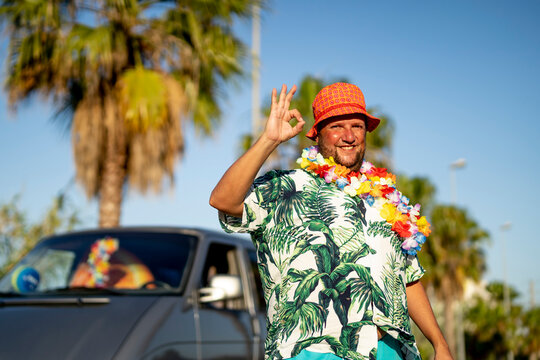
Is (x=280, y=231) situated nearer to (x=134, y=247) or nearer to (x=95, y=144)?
(x=134, y=247)

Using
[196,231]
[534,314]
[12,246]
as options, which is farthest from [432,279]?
[196,231]

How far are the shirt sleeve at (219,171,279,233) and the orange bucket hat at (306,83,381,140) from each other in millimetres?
476

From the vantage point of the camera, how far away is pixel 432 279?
31.2 metres

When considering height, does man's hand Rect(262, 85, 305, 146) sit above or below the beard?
above

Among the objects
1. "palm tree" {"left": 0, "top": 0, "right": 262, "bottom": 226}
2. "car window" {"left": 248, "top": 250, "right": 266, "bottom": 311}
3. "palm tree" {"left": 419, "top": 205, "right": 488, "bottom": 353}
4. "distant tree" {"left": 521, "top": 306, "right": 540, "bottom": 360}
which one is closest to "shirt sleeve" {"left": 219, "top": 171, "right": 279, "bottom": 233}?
"car window" {"left": 248, "top": 250, "right": 266, "bottom": 311}

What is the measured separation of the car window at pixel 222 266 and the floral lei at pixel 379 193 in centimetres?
173

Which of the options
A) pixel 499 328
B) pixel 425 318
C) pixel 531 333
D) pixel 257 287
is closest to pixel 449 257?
pixel 499 328

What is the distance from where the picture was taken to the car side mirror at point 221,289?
154 inches

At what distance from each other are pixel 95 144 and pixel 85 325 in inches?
293

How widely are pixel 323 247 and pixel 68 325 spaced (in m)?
1.71

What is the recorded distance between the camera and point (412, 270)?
283cm

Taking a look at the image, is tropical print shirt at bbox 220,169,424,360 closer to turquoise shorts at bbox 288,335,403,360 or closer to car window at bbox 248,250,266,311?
turquoise shorts at bbox 288,335,403,360

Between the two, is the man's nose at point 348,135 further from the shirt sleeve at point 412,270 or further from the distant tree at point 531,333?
the distant tree at point 531,333

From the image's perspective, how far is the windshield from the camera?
166 inches
